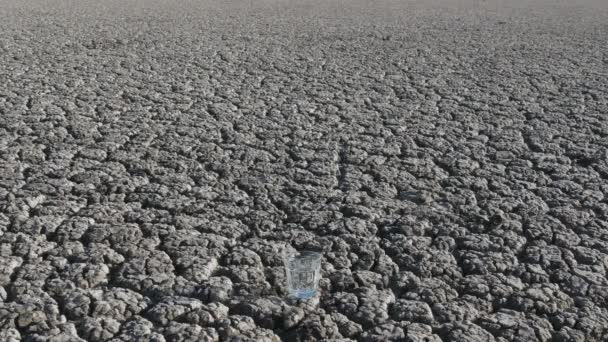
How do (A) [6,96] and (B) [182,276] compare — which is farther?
(A) [6,96]

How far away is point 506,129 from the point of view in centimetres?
345

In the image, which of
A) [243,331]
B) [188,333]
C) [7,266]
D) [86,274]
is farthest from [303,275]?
[7,266]

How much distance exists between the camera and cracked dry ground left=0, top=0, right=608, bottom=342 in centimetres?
178

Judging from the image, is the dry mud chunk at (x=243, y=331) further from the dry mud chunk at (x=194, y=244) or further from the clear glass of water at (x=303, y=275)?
the dry mud chunk at (x=194, y=244)

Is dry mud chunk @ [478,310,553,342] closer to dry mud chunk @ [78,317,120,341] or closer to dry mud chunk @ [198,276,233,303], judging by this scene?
dry mud chunk @ [198,276,233,303]

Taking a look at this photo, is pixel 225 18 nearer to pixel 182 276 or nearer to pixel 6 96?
pixel 6 96

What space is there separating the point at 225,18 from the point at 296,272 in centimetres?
604

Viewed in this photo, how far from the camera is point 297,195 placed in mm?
2551

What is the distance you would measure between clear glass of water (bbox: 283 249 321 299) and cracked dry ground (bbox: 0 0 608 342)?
0.13ft

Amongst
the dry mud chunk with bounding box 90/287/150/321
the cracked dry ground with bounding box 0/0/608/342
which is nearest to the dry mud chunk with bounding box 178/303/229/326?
the cracked dry ground with bounding box 0/0/608/342

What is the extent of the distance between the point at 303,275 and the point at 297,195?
69cm

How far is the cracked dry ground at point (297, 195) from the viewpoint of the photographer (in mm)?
1779

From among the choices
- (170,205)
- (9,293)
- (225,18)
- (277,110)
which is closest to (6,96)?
(277,110)

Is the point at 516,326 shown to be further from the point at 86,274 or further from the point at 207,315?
the point at 86,274
